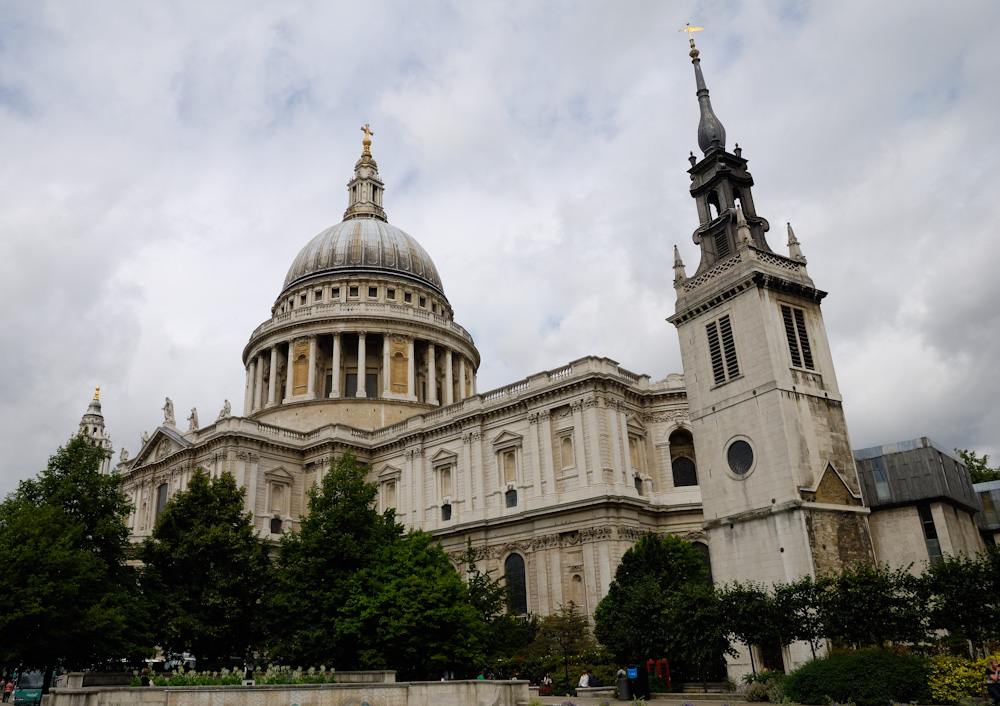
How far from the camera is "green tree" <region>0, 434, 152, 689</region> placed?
28.8 meters

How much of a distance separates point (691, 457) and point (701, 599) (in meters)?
22.0

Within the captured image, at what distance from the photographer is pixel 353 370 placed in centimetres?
6956

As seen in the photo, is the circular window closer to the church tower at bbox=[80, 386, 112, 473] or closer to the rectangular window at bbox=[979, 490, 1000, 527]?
the rectangular window at bbox=[979, 490, 1000, 527]

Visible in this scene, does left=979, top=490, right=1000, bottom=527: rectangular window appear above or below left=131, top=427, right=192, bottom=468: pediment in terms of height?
below

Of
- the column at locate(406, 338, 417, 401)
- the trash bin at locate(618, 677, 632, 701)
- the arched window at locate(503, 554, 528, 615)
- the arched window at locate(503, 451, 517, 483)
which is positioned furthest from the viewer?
the column at locate(406, 338, 417, 401)

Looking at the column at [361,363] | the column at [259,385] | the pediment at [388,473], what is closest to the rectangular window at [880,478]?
the pediment at [388,473]

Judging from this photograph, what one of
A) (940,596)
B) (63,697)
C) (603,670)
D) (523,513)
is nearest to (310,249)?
(523,513)

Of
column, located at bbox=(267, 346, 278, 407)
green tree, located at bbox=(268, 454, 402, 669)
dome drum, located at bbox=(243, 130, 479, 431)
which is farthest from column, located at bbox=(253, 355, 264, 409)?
green tree, located at bbox=(268, 454, 402, 669)

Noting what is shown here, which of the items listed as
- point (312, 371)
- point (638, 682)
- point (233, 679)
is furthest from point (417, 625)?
point (312, 371)

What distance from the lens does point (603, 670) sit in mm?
33875

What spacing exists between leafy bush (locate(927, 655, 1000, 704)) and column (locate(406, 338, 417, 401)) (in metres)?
49.8

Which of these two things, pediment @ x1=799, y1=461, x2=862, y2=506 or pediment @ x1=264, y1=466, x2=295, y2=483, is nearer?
pediment @ x1=799, y1=461, x2=862, y2=506

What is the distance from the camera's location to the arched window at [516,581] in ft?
152

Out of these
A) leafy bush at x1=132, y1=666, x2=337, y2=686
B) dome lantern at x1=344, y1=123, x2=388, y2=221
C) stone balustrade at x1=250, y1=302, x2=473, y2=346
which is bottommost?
leafy bush at x1=132, y1=666, x2=337, y2=686
